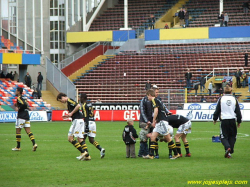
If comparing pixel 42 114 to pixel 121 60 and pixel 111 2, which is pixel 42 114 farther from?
pixel 111 2

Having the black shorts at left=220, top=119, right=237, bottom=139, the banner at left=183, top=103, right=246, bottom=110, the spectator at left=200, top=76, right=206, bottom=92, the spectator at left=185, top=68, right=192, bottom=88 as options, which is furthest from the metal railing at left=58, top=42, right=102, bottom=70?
the black shorts at left=220, top=119, right=237, bottom=139

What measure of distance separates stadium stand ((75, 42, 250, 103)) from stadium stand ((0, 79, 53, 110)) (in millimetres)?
4357

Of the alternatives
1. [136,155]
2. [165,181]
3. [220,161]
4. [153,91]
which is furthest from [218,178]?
[136,155]

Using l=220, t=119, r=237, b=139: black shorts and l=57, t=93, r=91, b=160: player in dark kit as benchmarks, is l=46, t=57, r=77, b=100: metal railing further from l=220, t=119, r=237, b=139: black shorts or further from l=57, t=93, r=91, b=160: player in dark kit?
l=220, t=119, r=237, b=139: black shorts

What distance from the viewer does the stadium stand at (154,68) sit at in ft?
147

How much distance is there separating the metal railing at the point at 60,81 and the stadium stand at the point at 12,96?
2.41 metres

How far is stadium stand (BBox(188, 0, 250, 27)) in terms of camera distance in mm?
51000

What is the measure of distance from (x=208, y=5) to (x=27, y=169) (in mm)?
44400

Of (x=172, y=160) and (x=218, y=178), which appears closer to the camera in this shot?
(x=218, y=178)

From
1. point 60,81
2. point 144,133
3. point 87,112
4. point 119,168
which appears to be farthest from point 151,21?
point 119,168

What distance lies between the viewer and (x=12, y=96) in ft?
140

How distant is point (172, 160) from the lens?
14.4 metres

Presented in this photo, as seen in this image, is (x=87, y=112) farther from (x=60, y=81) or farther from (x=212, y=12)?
(x=212, y=12)

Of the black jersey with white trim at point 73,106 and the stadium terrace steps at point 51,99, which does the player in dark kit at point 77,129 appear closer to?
the black jersey with white trim at point 73,106
